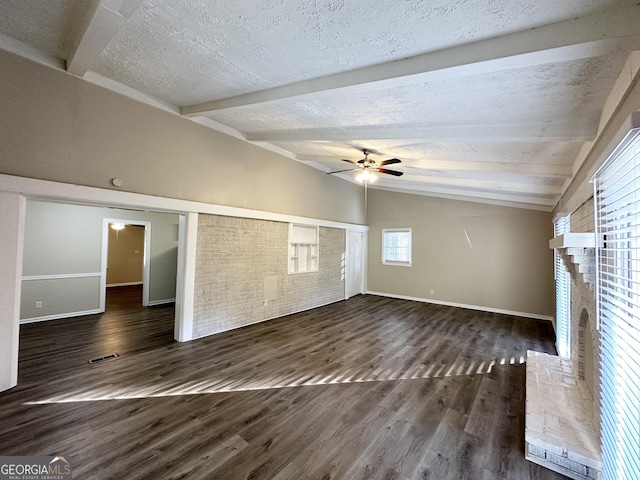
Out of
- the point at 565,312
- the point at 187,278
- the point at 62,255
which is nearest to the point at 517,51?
the point at 565,312

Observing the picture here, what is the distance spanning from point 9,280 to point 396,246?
791 centimetres

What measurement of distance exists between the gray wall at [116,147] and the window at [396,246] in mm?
4112

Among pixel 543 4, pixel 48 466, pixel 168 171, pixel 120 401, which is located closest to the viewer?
pixel 543 4

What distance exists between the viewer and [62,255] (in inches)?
215

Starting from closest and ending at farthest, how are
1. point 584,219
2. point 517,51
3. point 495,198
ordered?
point 517,51, point 584,219, point 495,198

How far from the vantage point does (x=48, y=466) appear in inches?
75.2

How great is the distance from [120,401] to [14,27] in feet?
11.8

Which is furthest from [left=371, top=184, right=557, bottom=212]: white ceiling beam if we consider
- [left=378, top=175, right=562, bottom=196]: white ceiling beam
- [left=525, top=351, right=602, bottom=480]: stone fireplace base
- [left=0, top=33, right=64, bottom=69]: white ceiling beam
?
[left=0, top=33, right=64, bottom=69]: white ceiling beam

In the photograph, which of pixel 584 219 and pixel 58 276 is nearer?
pixel 584 219

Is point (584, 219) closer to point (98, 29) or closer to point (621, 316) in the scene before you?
point (621, 316)

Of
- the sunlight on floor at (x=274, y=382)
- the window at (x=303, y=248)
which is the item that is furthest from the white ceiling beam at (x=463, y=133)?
the sunlight on floor at (x=274, y=382)

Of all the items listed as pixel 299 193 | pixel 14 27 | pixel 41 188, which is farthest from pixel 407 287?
pixel 14 27

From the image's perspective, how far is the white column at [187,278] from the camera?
4285 millimetres

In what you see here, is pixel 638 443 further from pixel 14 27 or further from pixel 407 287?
pixel 407 287
